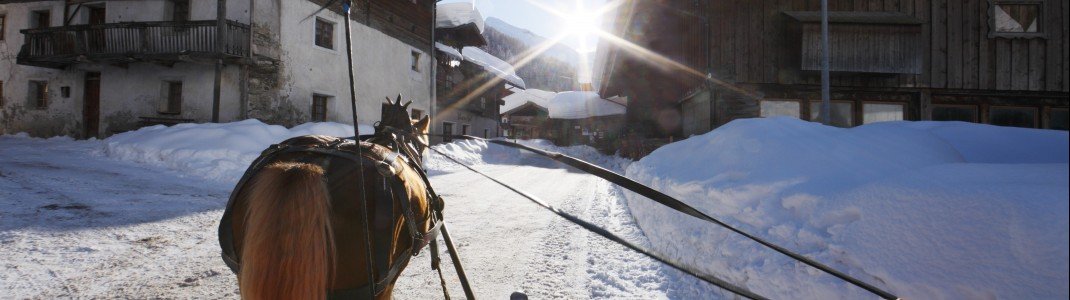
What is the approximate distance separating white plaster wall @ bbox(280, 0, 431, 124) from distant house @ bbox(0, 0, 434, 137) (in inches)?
1.7

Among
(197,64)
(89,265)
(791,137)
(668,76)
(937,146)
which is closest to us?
(937,146)

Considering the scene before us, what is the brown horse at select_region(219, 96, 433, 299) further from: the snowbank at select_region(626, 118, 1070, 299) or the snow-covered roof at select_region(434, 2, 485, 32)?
the snow-covered roof at select_region(434, 2, 485, 32)

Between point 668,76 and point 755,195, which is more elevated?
point 668,76

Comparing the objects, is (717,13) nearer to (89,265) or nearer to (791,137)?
(791,137)

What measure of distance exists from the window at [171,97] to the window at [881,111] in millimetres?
21596

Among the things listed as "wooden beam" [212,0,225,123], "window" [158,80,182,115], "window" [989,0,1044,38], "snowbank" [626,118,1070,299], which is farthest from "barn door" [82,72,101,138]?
"window" [989,0,1044,38]

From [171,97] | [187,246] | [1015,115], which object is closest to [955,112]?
[1015,115]

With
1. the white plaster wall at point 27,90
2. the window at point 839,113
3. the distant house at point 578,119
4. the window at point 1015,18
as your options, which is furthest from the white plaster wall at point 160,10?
the window at point 1015,18

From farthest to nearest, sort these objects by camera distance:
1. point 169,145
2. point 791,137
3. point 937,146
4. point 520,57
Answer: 1. point 520,57
2. point 169,145
3. point 791,137
4. point 937,146

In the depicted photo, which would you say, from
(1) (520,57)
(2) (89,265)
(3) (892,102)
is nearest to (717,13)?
(3) (892,102)

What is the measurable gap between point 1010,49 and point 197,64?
2437 centimetres

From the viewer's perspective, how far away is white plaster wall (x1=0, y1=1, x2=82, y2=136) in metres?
16.1

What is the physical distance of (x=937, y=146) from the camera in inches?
138

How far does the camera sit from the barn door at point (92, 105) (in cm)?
1592
